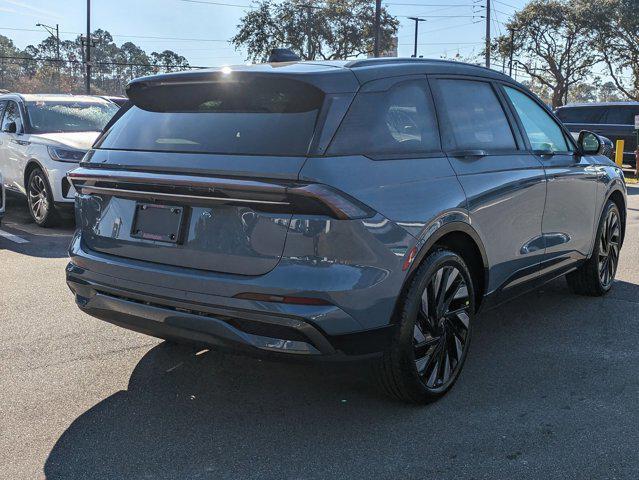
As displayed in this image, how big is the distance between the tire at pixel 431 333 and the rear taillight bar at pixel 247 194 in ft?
1.86

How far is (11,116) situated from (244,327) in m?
8.28

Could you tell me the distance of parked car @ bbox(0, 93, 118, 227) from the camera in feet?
27.6

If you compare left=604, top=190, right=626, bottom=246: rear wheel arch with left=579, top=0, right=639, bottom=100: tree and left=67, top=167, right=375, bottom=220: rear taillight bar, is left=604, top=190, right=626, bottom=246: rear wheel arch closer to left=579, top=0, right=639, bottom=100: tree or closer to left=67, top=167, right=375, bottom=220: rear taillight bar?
left=67, top=167, right=375, bottom=220: rear taillight bar

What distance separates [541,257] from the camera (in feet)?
14.7

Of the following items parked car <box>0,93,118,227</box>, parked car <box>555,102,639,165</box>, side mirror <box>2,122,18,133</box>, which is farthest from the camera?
parked car <box>555,102,639,165</box>

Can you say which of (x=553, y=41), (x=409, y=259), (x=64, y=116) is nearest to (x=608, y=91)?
(x=553, y=41)

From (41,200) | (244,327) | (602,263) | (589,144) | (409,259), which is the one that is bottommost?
(602,263)

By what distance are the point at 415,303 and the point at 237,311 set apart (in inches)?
33.2

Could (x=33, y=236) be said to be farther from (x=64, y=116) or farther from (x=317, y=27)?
(x=317, y=27)

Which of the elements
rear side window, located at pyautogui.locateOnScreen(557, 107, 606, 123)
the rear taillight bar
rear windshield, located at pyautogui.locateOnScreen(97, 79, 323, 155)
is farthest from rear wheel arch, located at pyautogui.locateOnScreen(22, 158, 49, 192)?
rear side window, located at pyautogui.locateOnScreen(557, 107, 606, 123)

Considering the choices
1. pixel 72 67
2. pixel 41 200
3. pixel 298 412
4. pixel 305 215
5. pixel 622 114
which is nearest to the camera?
pixel 305 215

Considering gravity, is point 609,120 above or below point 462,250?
above

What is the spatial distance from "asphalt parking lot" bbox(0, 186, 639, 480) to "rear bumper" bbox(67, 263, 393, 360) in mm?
139

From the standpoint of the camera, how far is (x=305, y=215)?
9.28ft
